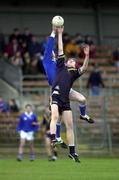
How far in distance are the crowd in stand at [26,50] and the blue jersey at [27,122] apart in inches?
168

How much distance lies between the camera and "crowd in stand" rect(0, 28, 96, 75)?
34.2 meters

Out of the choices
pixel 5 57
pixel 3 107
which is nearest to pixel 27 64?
pixel 5 57

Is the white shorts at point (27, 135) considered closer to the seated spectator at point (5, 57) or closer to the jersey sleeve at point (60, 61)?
the seated spectator at point (5, 57)

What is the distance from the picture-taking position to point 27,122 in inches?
1150

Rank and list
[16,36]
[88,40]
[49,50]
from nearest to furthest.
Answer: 1. [49,50]
2. [16,36]
3. [88,40]

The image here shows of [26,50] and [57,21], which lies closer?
[57,21]

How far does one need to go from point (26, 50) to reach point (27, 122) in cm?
663

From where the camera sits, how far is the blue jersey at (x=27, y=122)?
29.2 metres

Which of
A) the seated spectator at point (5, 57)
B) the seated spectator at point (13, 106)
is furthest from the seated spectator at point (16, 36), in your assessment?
the seated spectator at point (13, 106)

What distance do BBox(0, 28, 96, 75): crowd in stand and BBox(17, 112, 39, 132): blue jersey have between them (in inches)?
168

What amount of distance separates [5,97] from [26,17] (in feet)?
27.3

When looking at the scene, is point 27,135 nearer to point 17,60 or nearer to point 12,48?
point 17,60

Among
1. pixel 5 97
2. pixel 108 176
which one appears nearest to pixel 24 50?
pixel 5 97

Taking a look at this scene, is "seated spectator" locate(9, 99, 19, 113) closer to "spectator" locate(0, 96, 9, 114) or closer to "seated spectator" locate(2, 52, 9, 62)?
"spectator" locate(0, 96, 9, 114)
